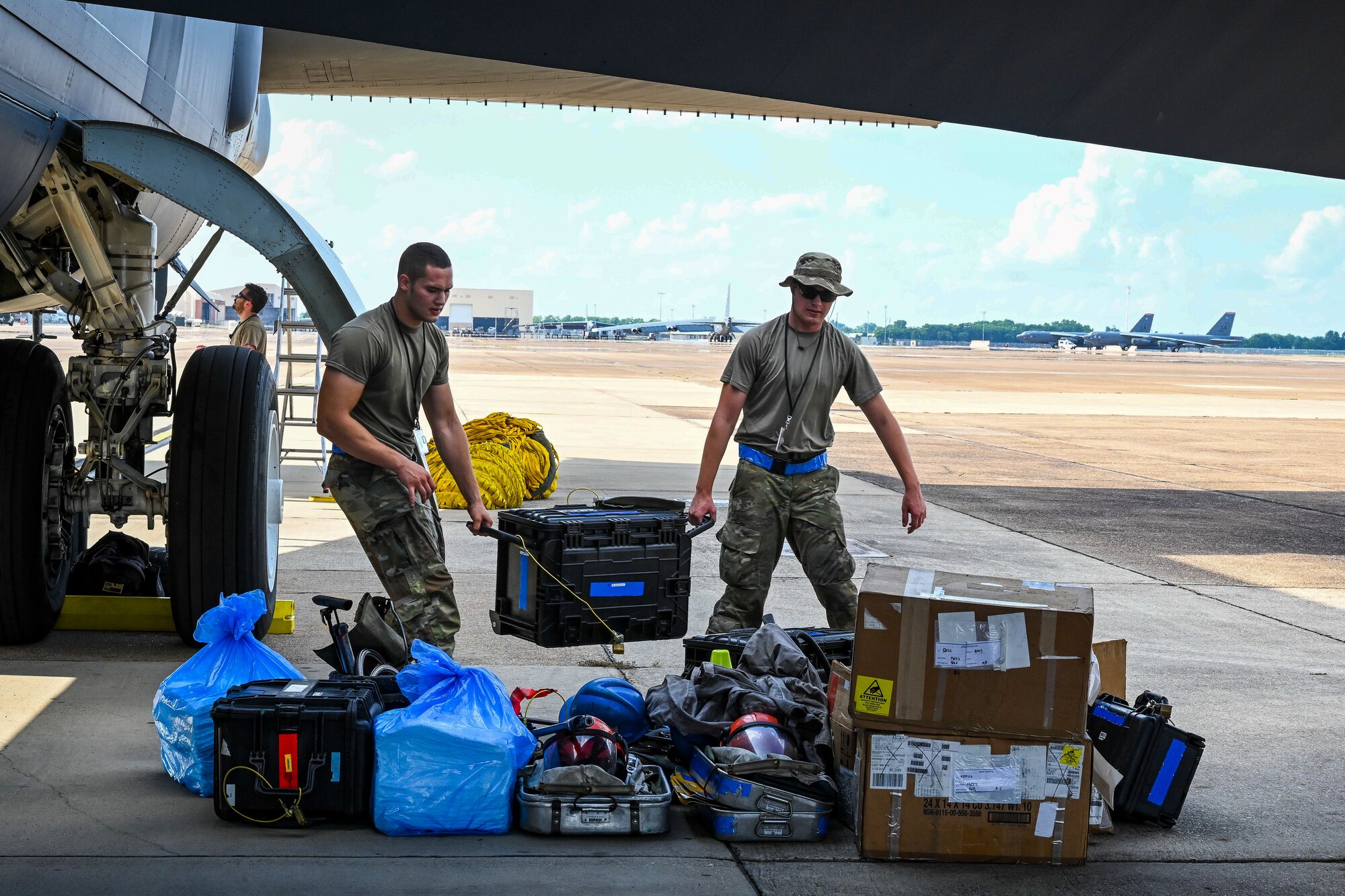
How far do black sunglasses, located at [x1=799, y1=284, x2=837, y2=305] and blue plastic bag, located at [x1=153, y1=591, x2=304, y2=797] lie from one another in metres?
2.78

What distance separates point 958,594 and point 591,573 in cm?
151

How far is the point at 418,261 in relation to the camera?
17.9 feet

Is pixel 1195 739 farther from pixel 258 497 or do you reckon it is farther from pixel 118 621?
pixel 118 621

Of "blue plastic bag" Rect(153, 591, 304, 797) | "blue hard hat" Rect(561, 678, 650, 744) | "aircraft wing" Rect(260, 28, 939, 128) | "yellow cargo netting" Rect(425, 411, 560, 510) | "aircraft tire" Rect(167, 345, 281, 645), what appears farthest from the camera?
"yellow cargo netting" Rect(425, 411, 560, 510)

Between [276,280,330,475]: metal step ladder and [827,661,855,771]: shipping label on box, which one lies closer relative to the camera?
[827,661,855,771]: shipping label on box

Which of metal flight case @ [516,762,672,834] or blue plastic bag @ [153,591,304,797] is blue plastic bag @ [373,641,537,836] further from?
blue plastic bag @ [153,591,304,797]

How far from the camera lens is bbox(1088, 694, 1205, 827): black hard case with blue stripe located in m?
4.66

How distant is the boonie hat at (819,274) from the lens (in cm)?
605

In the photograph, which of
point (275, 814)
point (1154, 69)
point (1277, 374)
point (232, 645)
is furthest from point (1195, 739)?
point (1277, 374)

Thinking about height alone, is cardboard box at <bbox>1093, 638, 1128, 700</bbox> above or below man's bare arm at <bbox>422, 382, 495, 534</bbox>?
below

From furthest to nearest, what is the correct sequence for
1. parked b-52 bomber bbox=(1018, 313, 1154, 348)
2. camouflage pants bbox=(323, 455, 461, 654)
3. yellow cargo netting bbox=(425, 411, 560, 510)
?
1. parked b-52 bomber bbox=(1018, 313, 1154, 348)
2. yellow cargo netting bbox=(425, 411, 560, 510)
3. camouflage pants bbox=(323, 455, 461, 654)

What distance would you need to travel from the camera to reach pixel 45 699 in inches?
227

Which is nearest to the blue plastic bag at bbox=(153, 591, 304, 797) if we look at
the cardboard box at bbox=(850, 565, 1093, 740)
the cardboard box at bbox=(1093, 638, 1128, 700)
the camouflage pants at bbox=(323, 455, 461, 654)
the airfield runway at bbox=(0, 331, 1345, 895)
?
the airfield runway at bbox=(0, 331, 1345, 895)

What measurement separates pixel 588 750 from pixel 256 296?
10.1m
